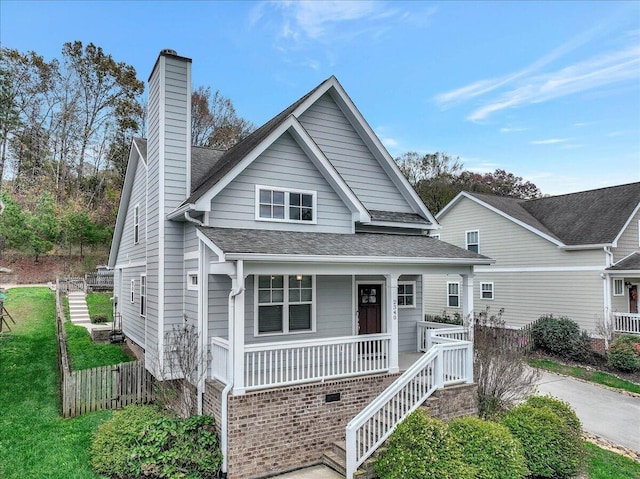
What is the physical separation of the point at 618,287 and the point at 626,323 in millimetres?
2020

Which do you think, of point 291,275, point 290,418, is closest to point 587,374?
point 291,275

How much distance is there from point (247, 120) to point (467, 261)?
31.3 m

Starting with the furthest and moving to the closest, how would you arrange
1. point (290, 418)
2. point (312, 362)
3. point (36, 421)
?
point (36, 421) → point (312, 362) → point (290, 418)

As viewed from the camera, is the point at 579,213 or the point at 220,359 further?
the point at 579,213

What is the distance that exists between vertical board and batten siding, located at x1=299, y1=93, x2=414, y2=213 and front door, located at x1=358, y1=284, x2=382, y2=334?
2609 mm

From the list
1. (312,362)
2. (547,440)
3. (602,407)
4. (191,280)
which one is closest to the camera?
(547,440)

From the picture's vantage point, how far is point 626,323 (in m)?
17.3

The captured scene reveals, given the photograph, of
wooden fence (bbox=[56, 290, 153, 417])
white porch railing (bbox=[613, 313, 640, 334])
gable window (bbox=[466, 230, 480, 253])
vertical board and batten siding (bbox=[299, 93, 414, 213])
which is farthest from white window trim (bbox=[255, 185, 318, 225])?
gable window (bbox=[466, 230, 480, 253])

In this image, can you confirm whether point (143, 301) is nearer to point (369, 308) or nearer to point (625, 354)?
point (369, 308)

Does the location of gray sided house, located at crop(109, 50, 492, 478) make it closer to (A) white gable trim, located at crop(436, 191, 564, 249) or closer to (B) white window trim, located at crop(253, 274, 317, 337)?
(B) white window trim, located at crop(253, 274, 317, 337)

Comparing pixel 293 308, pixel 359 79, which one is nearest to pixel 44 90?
pixel 359 79

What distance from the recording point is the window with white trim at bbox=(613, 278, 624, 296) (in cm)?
1846

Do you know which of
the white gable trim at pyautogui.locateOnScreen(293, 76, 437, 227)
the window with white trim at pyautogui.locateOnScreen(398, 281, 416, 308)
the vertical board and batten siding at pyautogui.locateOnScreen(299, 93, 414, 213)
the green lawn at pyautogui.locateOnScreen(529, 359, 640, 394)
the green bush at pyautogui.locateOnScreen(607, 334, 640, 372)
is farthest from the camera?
Result: the green bush at pyautogui.locateOnScreen(607, 334, 640, 372)

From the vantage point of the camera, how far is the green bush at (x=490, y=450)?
7168 millimetres
